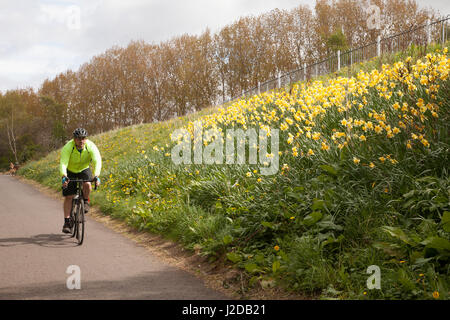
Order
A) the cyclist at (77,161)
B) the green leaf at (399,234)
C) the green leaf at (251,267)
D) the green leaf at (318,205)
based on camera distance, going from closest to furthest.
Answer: the green leaf at (399,234), the green leaf at (251,267), the green leaf at (318,205), the cyclist at (77,161)

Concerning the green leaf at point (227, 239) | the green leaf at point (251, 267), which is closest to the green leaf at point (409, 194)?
the green leaf at point (251, 267)

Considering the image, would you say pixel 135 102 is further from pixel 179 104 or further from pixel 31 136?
pixel 31 136

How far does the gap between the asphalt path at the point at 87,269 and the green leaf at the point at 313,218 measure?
4.12 feet

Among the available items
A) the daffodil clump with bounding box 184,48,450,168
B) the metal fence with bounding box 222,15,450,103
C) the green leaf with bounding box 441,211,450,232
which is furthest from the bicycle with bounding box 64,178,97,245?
the metal fence with bounding box 222,15,450,103

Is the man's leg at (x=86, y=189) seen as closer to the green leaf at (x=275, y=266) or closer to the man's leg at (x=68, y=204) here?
the man's leg at (x=68, y=204)

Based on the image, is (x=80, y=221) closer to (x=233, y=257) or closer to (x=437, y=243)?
(x=233, y=257)

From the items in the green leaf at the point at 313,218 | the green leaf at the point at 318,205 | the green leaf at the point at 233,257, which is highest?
the green leaf at the point at 318,205

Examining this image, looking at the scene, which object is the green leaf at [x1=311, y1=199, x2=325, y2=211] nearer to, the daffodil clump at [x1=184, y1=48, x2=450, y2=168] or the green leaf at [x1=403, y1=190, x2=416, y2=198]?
the daffodil clump at [x1=184, y1=48, x2=450, y2=168]

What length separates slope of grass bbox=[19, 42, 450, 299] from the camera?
3586 mm

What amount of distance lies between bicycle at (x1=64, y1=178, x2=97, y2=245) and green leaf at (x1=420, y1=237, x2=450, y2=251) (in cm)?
502

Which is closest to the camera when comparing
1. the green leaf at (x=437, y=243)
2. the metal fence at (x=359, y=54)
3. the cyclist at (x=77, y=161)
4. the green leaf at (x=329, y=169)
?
the green leaf at (x=437, y=243)

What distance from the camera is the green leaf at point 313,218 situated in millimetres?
4461

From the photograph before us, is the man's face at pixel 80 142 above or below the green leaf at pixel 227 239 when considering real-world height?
above
